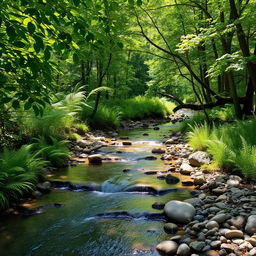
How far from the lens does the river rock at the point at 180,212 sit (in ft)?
14.2

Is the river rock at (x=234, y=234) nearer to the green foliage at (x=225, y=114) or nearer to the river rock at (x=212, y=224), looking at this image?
the river rock at (x=212, y=224)

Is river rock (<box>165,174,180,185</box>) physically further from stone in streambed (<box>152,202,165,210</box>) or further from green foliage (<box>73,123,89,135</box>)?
green foliage (<box>73,123,89,135</box>)

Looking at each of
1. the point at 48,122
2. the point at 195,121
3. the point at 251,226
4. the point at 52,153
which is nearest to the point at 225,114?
the point at 195,121

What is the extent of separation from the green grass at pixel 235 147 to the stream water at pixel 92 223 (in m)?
1.32

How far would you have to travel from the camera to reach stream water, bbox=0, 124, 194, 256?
375cm

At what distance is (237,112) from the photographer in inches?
366

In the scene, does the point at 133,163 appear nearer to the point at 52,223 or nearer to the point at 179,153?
the point at 179,153

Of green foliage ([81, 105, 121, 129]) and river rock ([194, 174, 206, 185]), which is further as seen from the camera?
green foliage ([81, 105, 121, 129])

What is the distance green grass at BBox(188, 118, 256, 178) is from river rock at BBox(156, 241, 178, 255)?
281cm

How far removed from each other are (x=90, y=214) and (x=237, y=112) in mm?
6606

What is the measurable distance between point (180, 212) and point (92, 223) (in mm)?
1453

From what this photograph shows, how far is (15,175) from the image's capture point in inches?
219

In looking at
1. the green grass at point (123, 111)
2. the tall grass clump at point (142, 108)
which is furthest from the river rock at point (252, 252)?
the tall grass clump at point (142, 108)

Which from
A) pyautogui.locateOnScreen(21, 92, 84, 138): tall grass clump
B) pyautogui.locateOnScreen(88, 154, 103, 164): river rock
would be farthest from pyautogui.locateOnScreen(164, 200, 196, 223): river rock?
pyautogui.locateOnScreen(21, 92, 84, 138): tall grass clump
